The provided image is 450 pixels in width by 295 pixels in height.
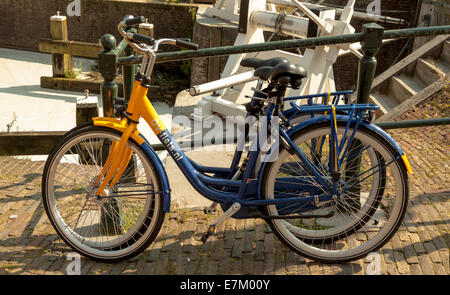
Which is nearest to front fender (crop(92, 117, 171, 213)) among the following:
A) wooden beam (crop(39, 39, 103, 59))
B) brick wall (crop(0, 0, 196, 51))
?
wooden beam (crop(39, 39, 103, 59))

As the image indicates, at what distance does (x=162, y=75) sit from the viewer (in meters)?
13.6

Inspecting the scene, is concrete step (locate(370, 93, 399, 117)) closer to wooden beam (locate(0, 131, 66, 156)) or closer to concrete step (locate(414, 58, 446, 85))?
concrete step (locate(414, 58, 446, 85))

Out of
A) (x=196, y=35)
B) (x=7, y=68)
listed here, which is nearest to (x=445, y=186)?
(x=196, y=35)

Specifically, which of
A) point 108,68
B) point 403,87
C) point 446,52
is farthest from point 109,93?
point 446,52

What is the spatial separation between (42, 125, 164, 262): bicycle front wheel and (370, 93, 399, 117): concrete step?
4.74m

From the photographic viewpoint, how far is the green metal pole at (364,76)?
10.3 feet

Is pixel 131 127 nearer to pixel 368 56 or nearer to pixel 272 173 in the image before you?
pixel 272 173

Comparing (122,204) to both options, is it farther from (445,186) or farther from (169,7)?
(169,7)

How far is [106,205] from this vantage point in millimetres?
3580

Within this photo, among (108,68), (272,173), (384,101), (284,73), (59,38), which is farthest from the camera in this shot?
(59,38)

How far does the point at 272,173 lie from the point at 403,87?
5.00 m

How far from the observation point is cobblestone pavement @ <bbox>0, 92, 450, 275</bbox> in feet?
10.2

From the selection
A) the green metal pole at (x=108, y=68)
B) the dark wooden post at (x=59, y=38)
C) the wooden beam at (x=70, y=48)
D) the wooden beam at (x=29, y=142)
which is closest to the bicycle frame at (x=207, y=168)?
the green metal pole at (x=108, y=68)

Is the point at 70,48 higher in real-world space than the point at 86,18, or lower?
lower
